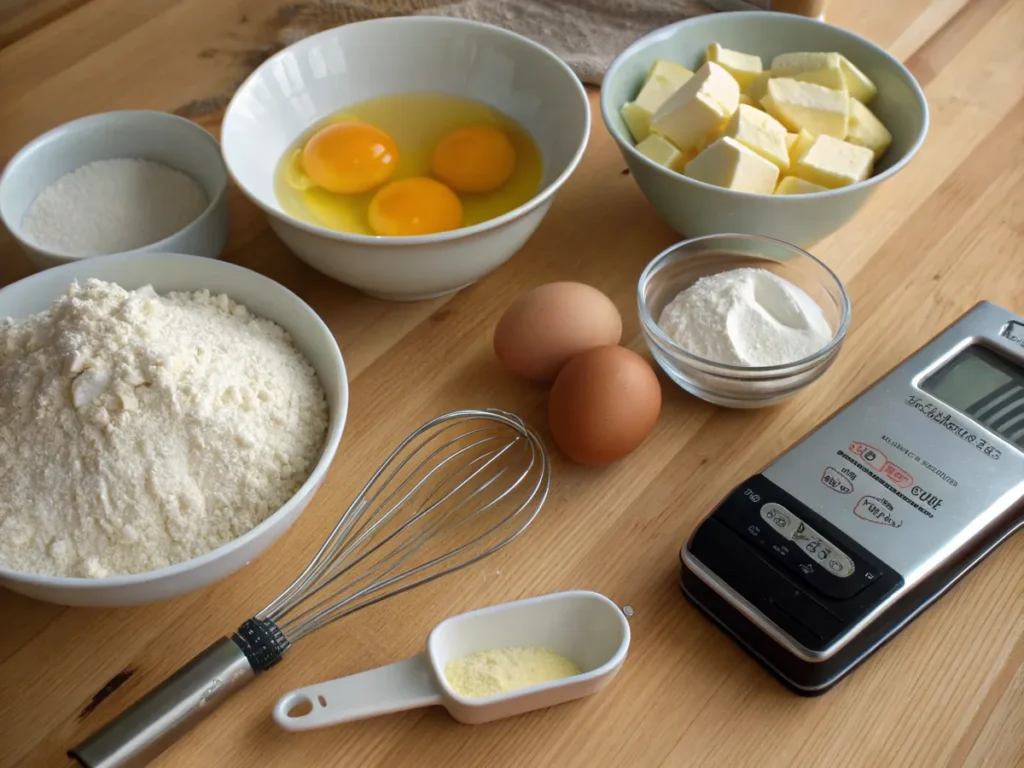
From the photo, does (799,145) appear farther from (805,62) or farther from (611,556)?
(611,556)

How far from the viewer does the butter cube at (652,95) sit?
36.3 inches

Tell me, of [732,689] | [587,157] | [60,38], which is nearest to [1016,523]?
[732,689]

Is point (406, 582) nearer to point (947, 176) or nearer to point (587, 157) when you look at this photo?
point (587, 157)

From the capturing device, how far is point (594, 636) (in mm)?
627

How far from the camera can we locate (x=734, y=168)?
32.3 inches

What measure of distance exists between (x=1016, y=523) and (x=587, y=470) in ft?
1.06

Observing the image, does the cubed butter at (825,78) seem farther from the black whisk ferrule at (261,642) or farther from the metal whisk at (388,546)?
the black whisk ferrule at (261,642)

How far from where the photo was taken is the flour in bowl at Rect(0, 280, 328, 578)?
61cm

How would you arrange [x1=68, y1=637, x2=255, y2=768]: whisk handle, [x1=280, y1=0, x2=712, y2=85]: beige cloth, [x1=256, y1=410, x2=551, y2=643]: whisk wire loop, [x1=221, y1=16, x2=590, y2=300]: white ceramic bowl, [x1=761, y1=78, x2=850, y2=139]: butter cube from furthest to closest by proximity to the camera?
[x1=280, y1=0, x2=712, y2=85]: beige cloth → [x1=761, y1=78, x2=850, y2=139]: butter cube → [x1=221, y1=16, x2=590, y2=300]: white ceramic bowl → [x1=256, y1=410, x2=551, y2=643]: whisk wire loop → [x1=68, y1=637, x2=255, y2=768]: whisk handle

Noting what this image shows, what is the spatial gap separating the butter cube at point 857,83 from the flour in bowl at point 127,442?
2.18 ft

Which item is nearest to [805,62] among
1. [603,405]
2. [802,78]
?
[802,78]

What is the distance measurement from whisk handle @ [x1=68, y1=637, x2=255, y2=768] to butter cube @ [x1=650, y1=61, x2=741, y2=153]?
→ 61 centimetres

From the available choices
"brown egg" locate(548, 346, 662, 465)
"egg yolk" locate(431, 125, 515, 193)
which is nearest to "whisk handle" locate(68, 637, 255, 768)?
"brown egg" locate(548, 346, 662, 465)

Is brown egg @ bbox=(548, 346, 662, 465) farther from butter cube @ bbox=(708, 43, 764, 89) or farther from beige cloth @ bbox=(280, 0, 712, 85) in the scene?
beige cloth @ bbox=(280, 0, 712, 85)
